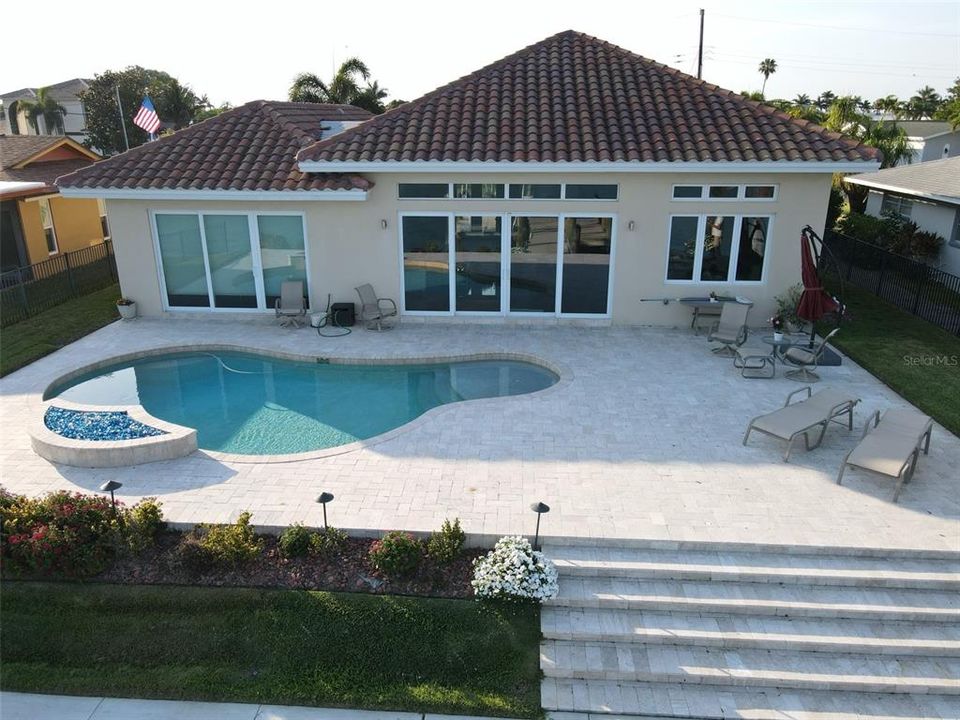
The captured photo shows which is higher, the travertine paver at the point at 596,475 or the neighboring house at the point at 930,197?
the neighboring house at the point at 930,197

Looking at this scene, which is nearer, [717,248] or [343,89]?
[717,248]

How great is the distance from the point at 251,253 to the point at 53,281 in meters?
7.20

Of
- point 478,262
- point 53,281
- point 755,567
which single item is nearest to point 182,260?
point 53,281

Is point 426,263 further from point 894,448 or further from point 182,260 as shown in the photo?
point 894,448

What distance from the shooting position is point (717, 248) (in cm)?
1664

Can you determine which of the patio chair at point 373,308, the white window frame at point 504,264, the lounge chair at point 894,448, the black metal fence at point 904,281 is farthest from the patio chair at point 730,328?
the patio chair at point 373,308

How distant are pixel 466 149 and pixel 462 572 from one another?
1078 centimetres

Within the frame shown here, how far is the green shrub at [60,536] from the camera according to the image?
8.30 m

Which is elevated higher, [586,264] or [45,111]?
[45,111]

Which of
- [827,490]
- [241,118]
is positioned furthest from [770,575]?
[241,118]

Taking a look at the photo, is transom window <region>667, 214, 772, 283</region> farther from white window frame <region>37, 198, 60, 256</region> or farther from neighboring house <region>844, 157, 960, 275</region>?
white window frame <region>37, 198, 60, 256</region>

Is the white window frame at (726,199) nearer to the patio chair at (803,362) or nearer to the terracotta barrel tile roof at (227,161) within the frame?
the patio chair at (803,362)

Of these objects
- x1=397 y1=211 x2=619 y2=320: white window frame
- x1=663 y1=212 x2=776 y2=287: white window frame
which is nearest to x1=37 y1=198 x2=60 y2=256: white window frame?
x1=397 y1=211 x2=619 y2=320: white window frame

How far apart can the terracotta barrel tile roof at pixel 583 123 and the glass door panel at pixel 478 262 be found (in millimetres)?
1697
